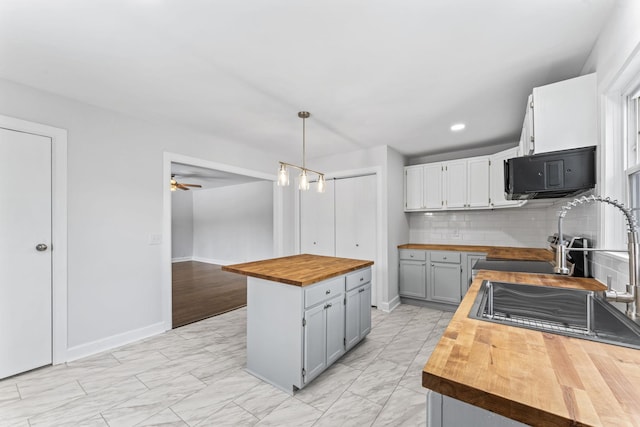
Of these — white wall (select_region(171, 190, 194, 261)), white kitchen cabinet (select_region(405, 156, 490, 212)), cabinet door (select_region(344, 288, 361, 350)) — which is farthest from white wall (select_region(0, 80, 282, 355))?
white wall (select_region(171, 190, 194, 261))

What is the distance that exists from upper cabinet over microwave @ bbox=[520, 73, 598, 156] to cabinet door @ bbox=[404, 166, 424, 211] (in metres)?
2.44

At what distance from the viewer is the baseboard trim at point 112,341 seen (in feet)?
8.35

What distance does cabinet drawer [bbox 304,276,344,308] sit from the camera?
6.92ft

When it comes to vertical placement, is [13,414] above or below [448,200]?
below

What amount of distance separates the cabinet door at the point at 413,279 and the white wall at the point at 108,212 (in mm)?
3321

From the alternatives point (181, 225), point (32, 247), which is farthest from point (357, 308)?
point (181, 225)

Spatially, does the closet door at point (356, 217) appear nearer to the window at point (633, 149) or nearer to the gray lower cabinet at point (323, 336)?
the gray lower cabinet at point (323, 336)

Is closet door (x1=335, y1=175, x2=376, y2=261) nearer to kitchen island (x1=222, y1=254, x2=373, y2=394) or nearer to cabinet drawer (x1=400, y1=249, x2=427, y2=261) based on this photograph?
cabinet drawer (x1=400, y1=249, x2=427, y2=261)

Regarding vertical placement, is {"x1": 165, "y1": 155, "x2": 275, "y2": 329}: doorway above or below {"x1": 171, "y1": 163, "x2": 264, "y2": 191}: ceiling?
below

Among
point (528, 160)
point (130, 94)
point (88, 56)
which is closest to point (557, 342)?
point (528, 160)

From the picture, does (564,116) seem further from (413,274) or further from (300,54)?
(413,274)

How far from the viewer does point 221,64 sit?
2.04 metres

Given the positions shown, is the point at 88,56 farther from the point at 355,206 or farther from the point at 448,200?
the point at 448,200

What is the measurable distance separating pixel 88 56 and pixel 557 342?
9.99 feet
